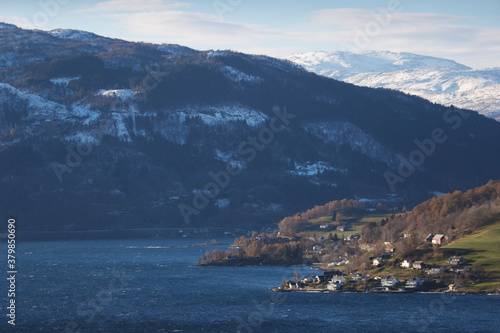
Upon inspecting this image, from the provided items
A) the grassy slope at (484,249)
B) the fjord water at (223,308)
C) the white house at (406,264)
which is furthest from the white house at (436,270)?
the fjord water at (223,308)

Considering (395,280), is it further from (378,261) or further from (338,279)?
(378,261)

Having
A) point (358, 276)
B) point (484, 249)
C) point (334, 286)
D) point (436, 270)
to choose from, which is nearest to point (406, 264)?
point (436, 270)

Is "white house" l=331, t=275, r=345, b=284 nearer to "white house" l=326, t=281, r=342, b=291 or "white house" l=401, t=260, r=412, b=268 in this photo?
"white house" l=326, t=281, r=342, b=291

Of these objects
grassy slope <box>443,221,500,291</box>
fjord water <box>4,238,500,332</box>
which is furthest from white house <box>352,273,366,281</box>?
grassy slope <box>443,221,500,291</box>

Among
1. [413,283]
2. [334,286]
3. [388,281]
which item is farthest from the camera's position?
[334,286]

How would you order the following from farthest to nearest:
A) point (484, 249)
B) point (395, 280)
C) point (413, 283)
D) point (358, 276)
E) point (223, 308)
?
point (484, 249)
point (358, 276)
point (395, 280)
point (413, 283)
point (223, 308)

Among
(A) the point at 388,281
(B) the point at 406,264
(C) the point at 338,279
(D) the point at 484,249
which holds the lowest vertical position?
(C) the point at 338,279

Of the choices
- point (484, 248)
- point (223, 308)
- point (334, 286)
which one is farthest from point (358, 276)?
point (223, 308)

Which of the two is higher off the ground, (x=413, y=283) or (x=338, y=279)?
(x=413, y=283)

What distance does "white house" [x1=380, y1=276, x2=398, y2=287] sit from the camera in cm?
14775

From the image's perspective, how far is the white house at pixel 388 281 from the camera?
485 feet

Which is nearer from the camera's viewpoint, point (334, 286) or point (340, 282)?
point (334, 286)

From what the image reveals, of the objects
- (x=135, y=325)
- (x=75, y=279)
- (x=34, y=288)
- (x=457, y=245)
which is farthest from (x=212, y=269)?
(x=135, y=325)

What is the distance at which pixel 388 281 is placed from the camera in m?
149
